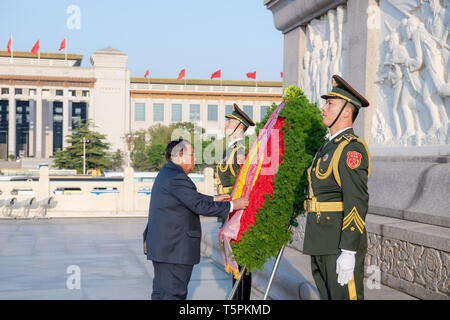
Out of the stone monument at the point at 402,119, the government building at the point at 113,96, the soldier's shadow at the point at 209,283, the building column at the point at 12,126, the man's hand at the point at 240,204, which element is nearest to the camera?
the man's hand at the point at 240,204

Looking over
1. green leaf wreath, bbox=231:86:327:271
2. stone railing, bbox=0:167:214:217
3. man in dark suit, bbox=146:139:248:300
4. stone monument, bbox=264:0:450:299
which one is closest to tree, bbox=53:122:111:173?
stone railing, bbox=0:167:214:217

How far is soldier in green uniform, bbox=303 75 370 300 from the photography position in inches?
102

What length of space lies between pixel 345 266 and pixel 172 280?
4.26 feet

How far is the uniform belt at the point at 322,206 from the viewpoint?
271 cm

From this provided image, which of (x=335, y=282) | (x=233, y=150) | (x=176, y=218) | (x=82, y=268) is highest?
(x=233, y=150)

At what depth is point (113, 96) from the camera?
6153cm

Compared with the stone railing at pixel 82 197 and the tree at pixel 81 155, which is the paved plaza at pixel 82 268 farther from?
the tree at pixel 81 155

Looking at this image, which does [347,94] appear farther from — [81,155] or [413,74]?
[81,155]

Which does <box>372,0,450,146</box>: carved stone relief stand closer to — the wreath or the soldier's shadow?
the wreath

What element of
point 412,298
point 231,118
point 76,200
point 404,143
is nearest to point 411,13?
point 404,143

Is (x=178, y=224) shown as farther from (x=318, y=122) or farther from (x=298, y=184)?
(x=318, y=122)

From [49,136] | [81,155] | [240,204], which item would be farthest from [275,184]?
[49,136]

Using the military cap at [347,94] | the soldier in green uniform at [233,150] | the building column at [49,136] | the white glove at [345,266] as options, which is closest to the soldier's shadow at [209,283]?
the soldier in green uniform at [233,150]

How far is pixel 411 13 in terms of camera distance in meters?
4.86
